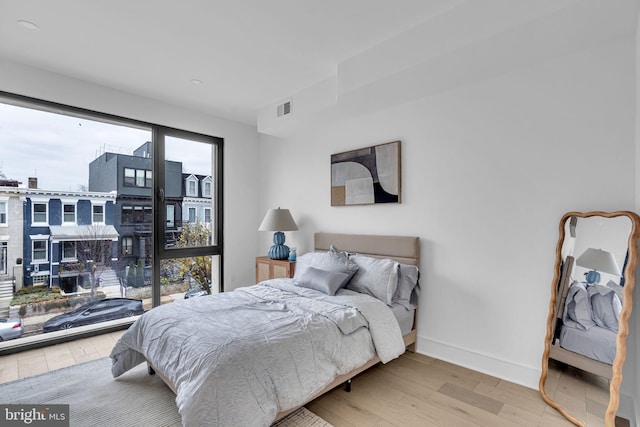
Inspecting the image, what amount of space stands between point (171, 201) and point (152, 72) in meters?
1.57

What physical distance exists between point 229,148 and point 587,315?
4.27m

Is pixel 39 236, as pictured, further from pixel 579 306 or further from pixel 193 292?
pixel 579 306

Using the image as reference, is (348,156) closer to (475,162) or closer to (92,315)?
(475,162)

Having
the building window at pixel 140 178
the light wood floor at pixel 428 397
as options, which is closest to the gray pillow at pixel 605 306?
the light wood floor at pixel 428 397

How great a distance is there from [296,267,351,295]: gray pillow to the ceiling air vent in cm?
187

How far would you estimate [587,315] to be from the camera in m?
2.07

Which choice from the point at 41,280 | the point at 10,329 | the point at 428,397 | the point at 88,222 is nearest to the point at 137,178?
the point at 88,222

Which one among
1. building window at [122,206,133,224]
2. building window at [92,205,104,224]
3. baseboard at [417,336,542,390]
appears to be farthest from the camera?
building window at [122,206,133,224]

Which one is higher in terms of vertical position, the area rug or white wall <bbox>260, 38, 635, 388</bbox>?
white wall <bbox>260, 38, 635, 388</bbox>

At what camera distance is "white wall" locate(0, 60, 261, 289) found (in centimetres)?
331

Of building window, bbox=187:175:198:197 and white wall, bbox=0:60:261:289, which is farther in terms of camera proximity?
building window, bbox=187:175:198:197

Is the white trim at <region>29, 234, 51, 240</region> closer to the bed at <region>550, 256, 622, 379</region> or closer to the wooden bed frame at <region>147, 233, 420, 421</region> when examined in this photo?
the wooden bed frame at <region>147, 233, 420, 421</region>

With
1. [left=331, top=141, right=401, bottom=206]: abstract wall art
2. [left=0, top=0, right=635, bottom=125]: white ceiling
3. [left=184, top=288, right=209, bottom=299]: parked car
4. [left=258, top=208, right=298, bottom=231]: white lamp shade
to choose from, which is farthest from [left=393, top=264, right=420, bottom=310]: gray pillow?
[left=184, top=288, right=209, bottom=299]: parked car

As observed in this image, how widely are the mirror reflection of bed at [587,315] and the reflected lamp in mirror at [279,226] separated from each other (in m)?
2.79
